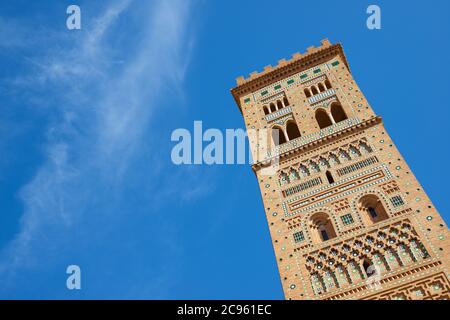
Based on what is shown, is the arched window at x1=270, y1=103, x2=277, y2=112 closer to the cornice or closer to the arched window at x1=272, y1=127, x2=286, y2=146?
the arched window at x1=272, y1=127, x2=286, y2=146

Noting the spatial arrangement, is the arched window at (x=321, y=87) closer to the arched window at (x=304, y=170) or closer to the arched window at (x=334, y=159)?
the arched window at (x=334, y=159)

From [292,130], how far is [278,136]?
41.2 inches

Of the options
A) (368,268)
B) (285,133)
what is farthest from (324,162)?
(368,268)

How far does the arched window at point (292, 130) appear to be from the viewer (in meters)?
26.8

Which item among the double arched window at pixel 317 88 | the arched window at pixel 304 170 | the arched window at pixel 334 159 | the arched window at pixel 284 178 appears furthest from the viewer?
the double arched window at pixel 317 88

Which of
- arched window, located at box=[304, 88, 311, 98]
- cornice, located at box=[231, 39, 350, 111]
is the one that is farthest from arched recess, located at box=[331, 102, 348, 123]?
cornice, located at box=[231, 39, 350, 111]

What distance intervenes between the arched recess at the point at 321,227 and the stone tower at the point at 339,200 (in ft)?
0.14

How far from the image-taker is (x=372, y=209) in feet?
66.8

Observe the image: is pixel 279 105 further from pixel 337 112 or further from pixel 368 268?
pixel 368 268

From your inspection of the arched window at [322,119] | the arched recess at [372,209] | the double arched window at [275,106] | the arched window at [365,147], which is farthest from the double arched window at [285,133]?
the arched recess at [372,209]

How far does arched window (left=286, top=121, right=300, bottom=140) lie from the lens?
26781 millimetres
